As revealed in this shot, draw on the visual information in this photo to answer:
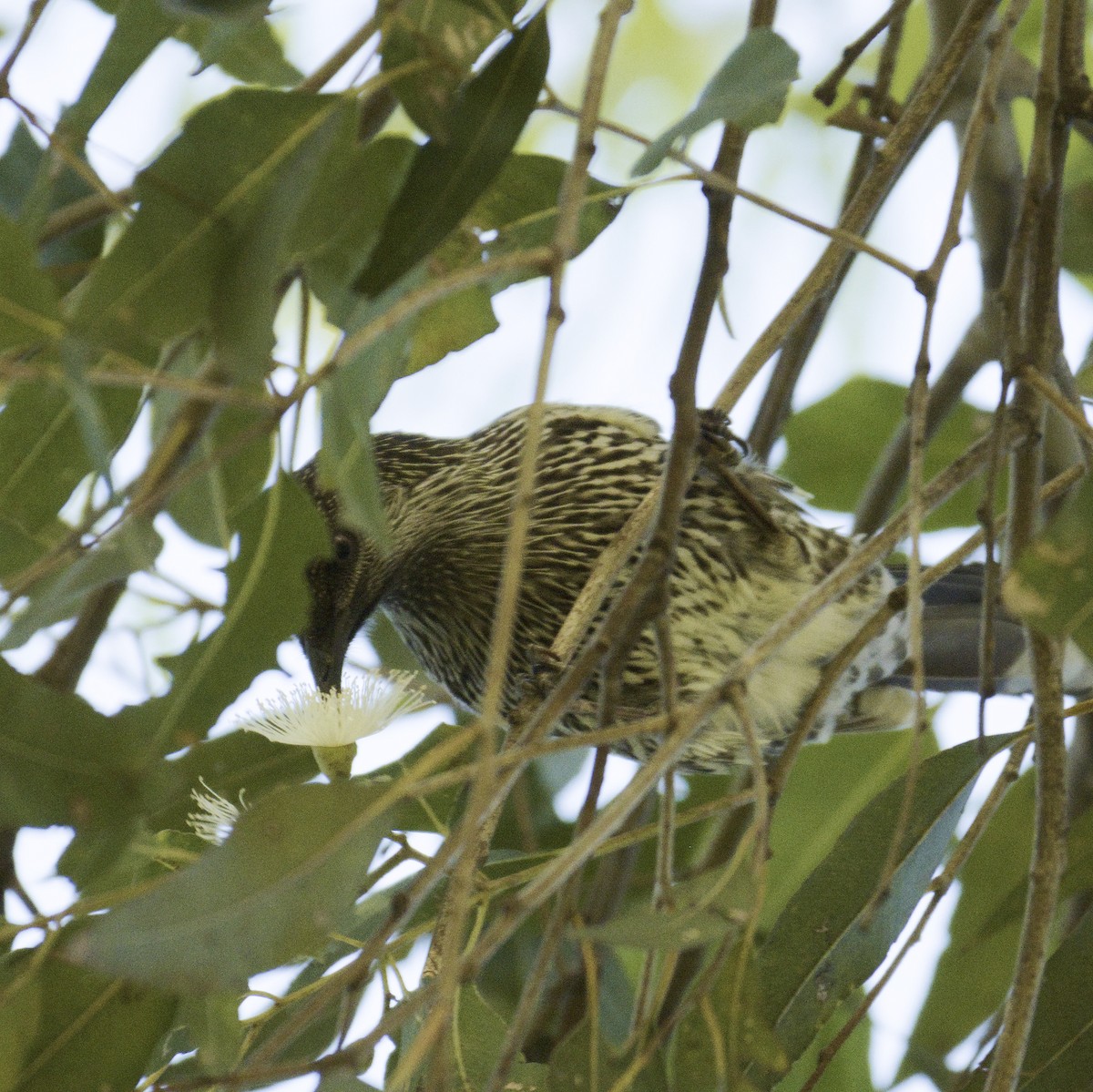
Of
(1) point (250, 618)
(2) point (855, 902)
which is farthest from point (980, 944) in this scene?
(1) point (250, 618)

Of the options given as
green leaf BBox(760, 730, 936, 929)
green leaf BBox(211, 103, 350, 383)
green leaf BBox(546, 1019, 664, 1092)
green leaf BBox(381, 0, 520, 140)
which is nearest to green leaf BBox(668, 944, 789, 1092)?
green leaf BBox(546, 1019, 664, 1092)

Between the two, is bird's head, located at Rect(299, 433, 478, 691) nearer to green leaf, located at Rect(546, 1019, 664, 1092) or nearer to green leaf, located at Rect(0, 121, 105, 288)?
green leaf, located at Rect(0, 121, 105, 288)

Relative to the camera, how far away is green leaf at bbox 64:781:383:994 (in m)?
0.85

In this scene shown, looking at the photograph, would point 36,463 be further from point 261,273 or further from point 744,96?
point 744,96

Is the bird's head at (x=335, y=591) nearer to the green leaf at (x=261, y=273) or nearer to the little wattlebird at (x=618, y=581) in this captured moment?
the little wattlebird at (x=618, y=581)

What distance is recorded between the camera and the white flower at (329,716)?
4.44 ft

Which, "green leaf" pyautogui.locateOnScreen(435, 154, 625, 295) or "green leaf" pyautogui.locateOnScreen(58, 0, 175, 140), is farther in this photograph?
"green leaf" pyautogui.locateOnScreen(435, 154, 625, 295)

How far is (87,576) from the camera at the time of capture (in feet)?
3.25

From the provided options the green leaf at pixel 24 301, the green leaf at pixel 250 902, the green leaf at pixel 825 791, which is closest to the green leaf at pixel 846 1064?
the green leaf at pixel 825 791

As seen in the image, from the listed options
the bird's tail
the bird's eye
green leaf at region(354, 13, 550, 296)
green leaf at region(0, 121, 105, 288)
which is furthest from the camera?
the bird's tail

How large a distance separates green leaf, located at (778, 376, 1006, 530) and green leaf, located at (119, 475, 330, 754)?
1.47 m

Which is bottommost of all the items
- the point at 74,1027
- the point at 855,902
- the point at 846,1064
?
the point at 74,1027

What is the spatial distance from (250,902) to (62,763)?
260 millimetres

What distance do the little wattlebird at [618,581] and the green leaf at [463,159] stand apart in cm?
93
